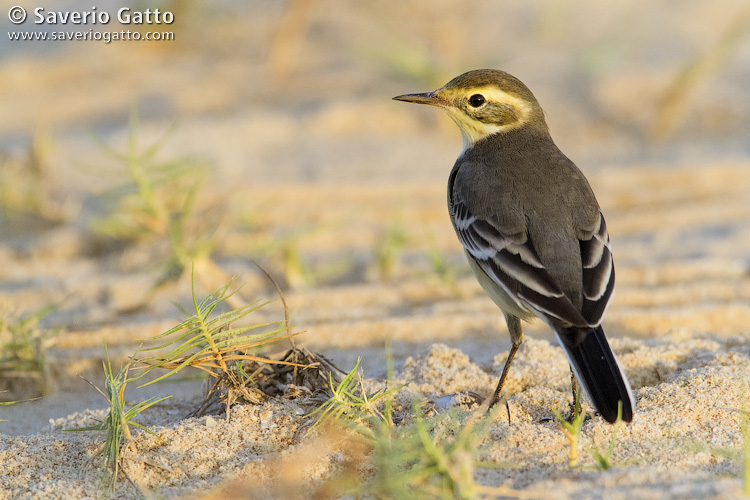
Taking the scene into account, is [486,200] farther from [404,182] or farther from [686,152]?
[686,152]

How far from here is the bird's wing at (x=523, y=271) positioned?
142 inches

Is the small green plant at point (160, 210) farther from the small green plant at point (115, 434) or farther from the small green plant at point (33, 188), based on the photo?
the small green plant at point (115, 434)

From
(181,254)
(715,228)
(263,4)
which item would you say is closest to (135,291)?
(181,254)

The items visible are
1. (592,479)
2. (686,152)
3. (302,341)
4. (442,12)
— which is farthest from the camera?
(442,12)

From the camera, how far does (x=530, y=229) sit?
13.2ft

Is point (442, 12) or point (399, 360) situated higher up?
point (442, 12)

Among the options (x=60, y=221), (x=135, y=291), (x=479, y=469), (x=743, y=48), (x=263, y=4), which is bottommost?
(x=479, y=469)

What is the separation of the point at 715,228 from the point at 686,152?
5.68 ft

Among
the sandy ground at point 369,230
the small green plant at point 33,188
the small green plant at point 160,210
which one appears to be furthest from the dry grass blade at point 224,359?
the small green plant at point 33,188

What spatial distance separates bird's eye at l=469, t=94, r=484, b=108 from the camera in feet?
16.3

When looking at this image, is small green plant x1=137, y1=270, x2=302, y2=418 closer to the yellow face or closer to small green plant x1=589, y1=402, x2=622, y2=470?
small green plant x1=589, y1=402, x2=622, y2=470

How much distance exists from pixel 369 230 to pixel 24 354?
3269mm

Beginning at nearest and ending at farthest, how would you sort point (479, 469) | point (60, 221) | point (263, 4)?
1. point (479, 469)
2. point (60, 221)
3. point (263, 4)

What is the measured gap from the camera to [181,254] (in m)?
5.02
